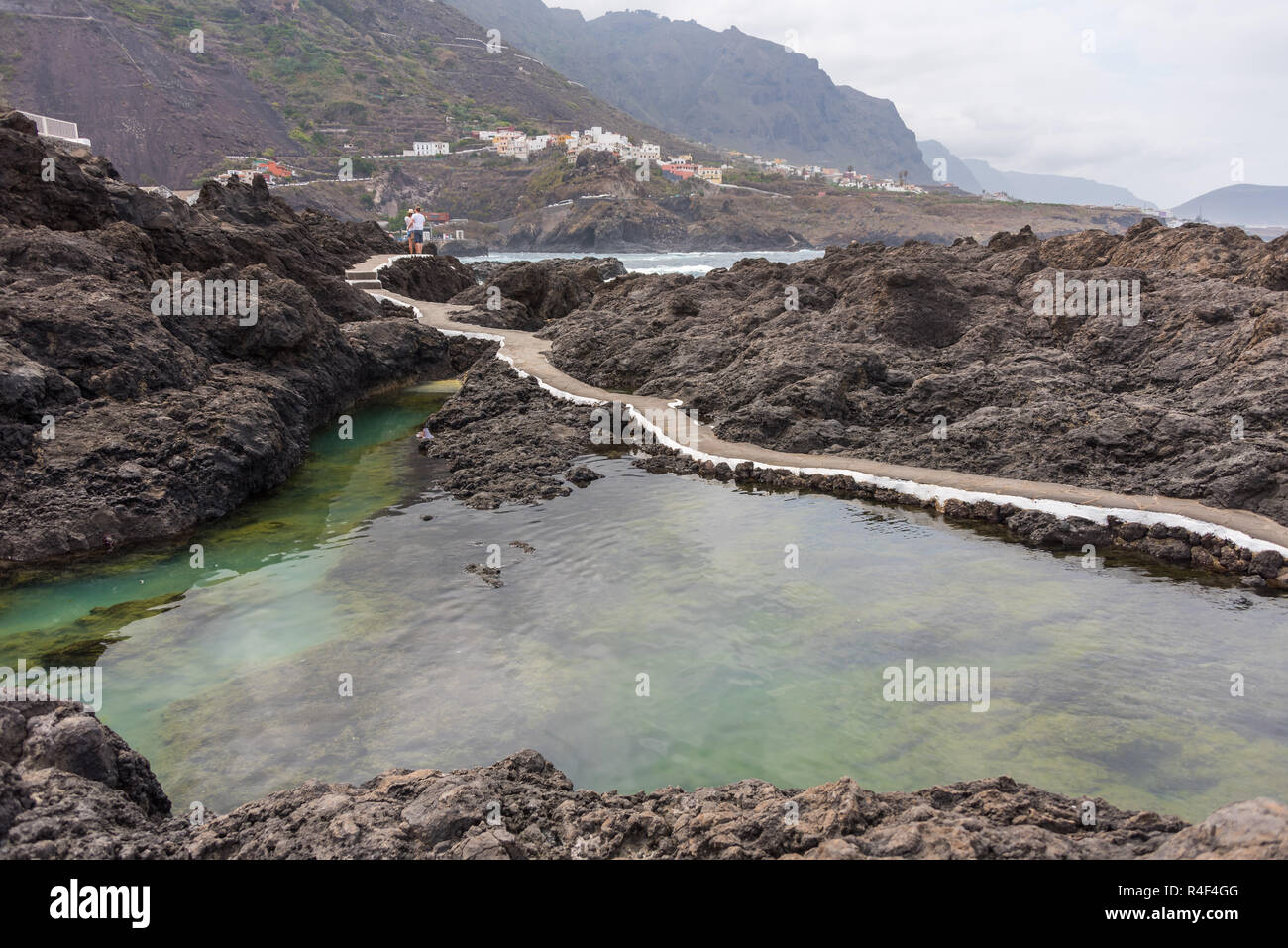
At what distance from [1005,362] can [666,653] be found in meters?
13.5

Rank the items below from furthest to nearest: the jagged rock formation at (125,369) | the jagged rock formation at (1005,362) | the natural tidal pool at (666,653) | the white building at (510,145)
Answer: the white building at (510,145), the jagged rock formation at (1005,362), the jagged rock formation at (125,369), the natural tidal pool at (666,653)

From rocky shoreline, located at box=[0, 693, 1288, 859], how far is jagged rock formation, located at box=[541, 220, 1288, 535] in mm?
11039

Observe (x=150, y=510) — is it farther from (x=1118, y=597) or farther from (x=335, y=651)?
(x=1118, y=597)

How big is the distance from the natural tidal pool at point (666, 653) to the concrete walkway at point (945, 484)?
3.56 ft

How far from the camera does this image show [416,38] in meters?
197

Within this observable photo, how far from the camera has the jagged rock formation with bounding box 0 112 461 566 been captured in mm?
13094

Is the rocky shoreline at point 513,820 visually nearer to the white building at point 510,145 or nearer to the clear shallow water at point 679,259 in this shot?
the clear shallow water at point 679,259

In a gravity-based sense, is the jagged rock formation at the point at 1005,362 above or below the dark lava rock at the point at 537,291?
below

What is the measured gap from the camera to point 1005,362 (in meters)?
19.2

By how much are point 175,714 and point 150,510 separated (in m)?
6.07

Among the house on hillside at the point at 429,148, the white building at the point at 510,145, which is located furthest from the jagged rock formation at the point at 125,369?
the white building at the point at 510,145

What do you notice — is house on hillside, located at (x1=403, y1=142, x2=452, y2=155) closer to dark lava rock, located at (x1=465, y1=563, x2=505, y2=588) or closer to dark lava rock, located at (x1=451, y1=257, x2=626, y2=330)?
dark lava rock, located at (x1=451, y1=257, x2=626, y2=330)

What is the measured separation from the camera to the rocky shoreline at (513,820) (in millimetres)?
→ 4742
